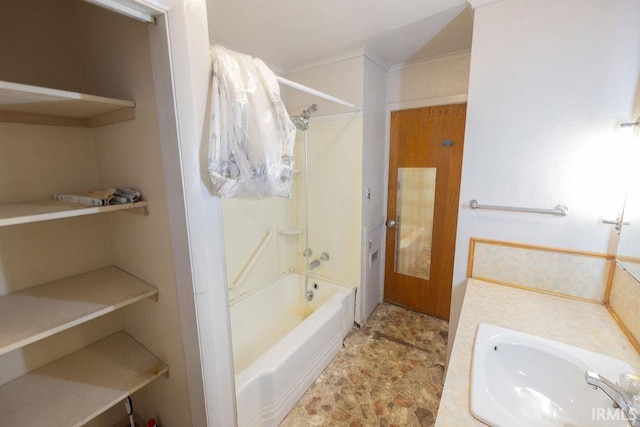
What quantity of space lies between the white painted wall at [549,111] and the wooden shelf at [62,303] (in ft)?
5.86

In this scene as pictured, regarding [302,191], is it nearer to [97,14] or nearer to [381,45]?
[381,45]

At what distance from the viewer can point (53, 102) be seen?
862mm

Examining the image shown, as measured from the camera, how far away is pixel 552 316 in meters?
1.22

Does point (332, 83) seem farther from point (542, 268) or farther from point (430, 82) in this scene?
point (542, 268)

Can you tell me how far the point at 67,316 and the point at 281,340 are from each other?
3.73 ft

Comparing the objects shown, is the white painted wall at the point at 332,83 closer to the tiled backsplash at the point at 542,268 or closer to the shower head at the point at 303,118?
the shower head at the point at 303,118

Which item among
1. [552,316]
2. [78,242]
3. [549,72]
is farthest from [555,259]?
[78,242]

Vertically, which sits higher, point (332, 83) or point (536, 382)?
point (332, 83)

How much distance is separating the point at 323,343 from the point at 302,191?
1351mm

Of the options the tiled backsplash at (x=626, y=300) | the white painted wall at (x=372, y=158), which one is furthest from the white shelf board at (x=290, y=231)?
the tiled backsplash at (x=626, y=300)

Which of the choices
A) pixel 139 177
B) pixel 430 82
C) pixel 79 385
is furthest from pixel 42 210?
pixel 430 82

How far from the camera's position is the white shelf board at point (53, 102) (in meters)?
0.71

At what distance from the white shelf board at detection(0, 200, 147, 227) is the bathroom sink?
4.38 ft

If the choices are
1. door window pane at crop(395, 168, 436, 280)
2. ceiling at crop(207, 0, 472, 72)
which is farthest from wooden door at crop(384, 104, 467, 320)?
ceiling at crop(207, 0, 472, 72)
